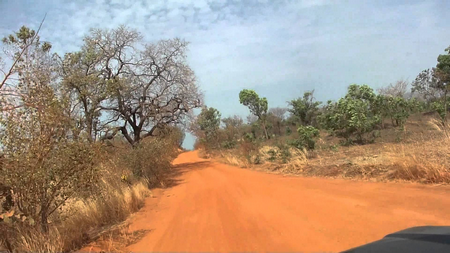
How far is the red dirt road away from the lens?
5039 millimetres

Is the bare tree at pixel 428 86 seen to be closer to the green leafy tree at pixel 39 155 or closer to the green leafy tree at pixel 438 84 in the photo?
the green leafy tree at pixel 438 84

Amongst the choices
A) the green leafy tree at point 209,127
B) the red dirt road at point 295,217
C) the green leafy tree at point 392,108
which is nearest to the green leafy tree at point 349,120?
the green leafy tree at point 392,108

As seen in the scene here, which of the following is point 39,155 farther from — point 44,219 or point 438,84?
point 438,84

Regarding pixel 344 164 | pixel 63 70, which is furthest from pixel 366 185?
pixel 63 70

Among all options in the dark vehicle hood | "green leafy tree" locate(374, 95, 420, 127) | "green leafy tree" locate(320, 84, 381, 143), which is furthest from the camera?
"green leafy tree" locate(374, 95, 420, 127)

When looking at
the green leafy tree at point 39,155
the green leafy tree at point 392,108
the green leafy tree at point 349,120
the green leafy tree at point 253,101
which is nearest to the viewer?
the green leafy tree at point 39,155

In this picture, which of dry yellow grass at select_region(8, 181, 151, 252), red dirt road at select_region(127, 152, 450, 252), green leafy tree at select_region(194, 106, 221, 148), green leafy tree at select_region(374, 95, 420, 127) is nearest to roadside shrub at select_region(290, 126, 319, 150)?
→ red dirt road at select_region(127, 152, 450, 252)

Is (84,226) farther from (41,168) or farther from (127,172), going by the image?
(127,172)

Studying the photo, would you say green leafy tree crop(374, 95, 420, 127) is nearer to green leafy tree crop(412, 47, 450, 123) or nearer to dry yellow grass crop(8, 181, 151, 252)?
green leafy tree crop(412, 47, 450, 123)

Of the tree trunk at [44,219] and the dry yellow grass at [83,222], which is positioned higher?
the tree trunk at [44,219]

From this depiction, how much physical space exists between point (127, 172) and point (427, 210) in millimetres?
11111

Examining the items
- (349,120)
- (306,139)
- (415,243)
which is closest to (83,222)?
(415,243)

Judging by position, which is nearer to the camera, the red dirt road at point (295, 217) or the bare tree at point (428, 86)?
the red dirt road at point (295, 217)

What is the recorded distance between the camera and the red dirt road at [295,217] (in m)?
5.04
